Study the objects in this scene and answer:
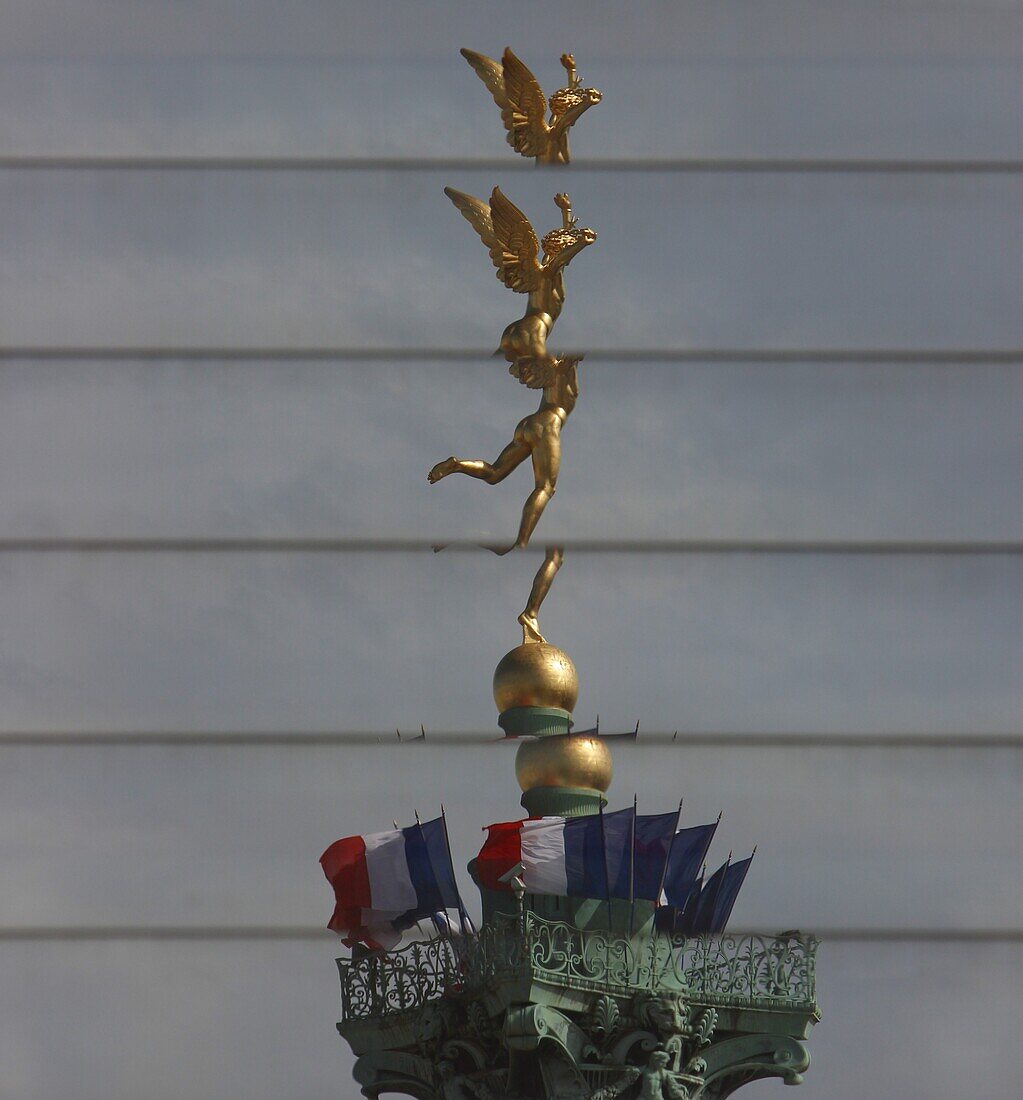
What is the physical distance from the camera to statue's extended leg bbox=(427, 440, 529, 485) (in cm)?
2033

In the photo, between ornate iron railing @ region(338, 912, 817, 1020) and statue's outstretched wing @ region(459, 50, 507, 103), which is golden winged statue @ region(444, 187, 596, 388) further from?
ornate iron railing @ region(338, 912, 817, 1020)

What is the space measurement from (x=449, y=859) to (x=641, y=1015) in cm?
204

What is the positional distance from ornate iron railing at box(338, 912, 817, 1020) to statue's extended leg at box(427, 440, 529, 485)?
4091mm

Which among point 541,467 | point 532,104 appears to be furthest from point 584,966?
point 532,104

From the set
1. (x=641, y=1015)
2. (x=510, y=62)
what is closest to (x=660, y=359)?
(x=510, y=62)

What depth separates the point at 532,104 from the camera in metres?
21.2

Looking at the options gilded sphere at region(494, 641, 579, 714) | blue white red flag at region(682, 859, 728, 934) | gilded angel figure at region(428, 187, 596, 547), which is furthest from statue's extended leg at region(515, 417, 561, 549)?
blue white red flag at region(682, 859, 728, 934)

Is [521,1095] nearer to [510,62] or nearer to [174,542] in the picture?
[174,542]

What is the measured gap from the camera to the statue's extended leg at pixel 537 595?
20031 mm

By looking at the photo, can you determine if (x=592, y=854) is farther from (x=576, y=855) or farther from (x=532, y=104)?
(x=532, y=104)

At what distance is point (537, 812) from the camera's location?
19000mm

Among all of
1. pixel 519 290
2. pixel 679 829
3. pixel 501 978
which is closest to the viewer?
pixel 501 978

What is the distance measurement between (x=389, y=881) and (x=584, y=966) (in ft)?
6.20

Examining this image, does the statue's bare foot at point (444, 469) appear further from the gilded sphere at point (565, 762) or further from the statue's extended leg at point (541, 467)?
the gilded sphere at point (565, 762)
